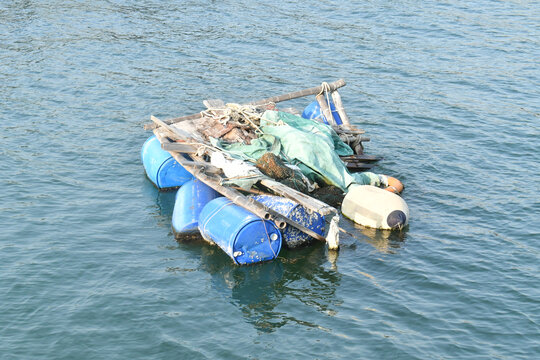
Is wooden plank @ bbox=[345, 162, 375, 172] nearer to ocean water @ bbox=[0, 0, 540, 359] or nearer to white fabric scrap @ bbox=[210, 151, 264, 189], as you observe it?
ocean water @ bbox=[0, 0, 540, 359]

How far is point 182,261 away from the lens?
14047mm

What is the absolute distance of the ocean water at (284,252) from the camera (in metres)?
11.9

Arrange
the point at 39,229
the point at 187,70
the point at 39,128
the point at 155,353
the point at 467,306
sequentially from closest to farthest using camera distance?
1. the point at 155,353
2. the point at 467,306
3. the point at 39,229
4. the point at 39,128
5. the point at 187,70

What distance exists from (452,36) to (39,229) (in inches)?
790

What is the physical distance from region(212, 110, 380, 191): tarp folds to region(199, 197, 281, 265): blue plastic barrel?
103 inches

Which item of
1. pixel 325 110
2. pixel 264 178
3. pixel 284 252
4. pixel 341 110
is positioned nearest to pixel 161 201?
pixel 264 178

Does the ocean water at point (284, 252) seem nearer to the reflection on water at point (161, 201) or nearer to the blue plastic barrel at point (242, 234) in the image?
the reflection on water at point (161, 201)

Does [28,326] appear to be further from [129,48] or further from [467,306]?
[129,48]

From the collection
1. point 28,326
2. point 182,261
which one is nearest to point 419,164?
point 182,261

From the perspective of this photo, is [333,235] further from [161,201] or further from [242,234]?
[161,201]

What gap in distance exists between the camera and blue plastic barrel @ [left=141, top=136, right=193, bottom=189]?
1694 centimetres

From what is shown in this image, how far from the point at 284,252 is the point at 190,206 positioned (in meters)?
2.36

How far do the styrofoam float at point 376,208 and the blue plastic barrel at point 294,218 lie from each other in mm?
1238

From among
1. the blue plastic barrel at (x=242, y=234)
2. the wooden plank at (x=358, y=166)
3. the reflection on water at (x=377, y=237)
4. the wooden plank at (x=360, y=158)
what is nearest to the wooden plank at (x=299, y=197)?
the blue plastic barrel at (x=242, y=234)
